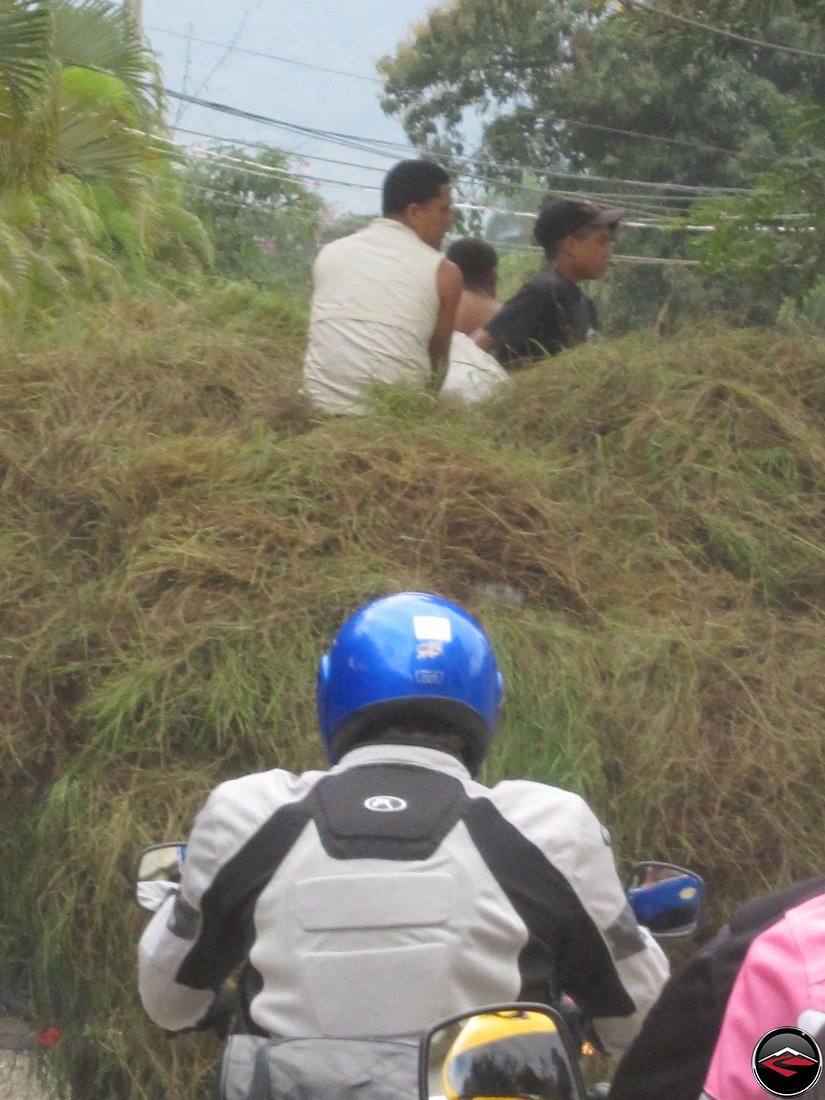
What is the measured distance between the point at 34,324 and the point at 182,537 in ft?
7.05

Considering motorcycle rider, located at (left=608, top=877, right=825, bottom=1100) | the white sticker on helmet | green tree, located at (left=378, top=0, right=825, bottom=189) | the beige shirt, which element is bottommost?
green tree, located at (left=378, top=0, right=825, bottom=189)

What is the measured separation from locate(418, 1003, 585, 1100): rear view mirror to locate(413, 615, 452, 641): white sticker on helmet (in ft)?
2.34

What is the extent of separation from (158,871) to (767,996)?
1.40 m

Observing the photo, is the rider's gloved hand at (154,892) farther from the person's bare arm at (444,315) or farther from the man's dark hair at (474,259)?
the man's dark hair at (474,259)

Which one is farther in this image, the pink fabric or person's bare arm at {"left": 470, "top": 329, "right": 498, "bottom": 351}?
person's bare arm at {"left": 470, "top": 329, "right": 498, "bottom": 351}

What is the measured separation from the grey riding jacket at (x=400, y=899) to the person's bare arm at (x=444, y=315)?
2.63m

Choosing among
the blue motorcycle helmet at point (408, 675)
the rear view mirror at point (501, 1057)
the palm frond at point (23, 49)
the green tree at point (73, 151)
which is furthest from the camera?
the green tree at point (73, 151)

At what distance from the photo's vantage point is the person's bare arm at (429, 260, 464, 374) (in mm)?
4777

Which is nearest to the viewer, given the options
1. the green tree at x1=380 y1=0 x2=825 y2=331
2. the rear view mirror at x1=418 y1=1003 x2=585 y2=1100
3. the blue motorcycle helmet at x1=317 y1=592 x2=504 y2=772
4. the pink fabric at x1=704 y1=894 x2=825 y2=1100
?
the pink fabric at x1=704 y1=894 x2=825 y2=1100

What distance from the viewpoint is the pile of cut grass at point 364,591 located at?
3115 mm

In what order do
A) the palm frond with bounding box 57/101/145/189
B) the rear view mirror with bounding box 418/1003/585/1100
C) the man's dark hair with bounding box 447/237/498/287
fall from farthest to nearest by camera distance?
the palm frond with bounding box 57/101/145/189
the man's dark hair with bounding box 447/237/498/287
the rear view mirror with bounding box 418/1003/585/1100

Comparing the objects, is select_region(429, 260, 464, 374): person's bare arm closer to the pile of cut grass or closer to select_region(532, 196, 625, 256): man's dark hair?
the pile of cut grass

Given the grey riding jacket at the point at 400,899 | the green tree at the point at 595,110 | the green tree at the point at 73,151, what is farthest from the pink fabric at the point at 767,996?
the green tree at the point at 595,110

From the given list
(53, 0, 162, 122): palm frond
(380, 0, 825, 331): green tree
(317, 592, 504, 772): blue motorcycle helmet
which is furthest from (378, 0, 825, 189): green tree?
(317, 592, 504, 772): blue motorcycle helmet
